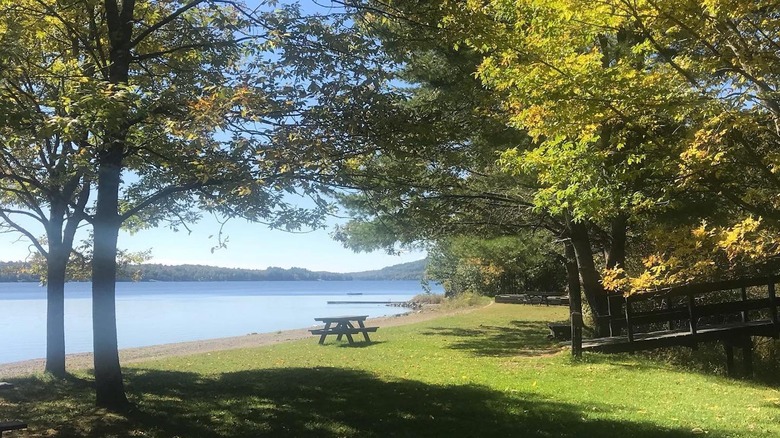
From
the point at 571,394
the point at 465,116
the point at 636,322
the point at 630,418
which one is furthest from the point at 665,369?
the point at 465,116

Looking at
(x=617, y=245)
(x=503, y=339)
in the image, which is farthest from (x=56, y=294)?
(x=617, y=245)

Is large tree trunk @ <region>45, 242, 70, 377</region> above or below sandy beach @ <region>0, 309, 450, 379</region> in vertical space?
above

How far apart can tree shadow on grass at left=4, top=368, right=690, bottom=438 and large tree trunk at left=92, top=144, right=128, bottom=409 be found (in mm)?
440

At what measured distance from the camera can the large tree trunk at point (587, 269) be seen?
14969mm

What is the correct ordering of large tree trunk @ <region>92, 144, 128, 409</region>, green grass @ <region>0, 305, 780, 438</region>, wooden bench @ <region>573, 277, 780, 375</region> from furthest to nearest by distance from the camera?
wooden bench @ <region>573, 277, 780, 375</region> → large tree trunk @ <region>92, 144, 128, 409</region> → green grass @ <region>0, 305, 780, 438</region>

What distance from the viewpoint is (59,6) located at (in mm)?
Result: 8469

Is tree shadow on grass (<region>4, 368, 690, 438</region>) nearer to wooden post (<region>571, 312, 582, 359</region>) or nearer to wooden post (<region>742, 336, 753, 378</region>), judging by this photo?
wooden post (<region>571, 312, 582, 359</region>)

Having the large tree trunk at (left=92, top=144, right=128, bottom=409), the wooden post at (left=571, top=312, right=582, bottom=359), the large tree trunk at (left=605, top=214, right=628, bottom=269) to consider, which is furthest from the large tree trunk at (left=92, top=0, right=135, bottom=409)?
the large tree trunk at (left=605, top=214, right=628, bottom=269)

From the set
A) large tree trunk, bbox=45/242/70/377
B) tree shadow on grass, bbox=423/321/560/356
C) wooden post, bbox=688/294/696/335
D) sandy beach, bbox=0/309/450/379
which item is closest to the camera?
wooden post, bbox=688/294/696/335

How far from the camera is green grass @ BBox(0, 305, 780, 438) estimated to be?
6633 millimetres

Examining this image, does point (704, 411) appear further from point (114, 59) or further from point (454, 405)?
point (114, 59)

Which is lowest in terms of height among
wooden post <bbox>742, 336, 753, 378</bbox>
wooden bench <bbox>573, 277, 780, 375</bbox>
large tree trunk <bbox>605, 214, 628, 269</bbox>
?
wooden post <bbox>742, 336, 753, 378</bbox>

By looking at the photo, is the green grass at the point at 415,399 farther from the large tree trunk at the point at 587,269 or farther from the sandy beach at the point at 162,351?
the sandy beach at the point at 162,351

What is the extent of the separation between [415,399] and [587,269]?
8700 millimetres
